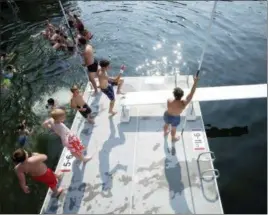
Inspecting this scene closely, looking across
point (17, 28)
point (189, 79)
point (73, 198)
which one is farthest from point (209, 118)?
point (17, 28)

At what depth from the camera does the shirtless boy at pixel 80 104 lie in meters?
9.27

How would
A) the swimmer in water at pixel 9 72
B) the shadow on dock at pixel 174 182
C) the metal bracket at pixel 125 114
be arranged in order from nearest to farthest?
the shadow on dock at pixel 174 182 < the metal bracket at pixel 125 114 < the swimmer in water at pixel 9 72

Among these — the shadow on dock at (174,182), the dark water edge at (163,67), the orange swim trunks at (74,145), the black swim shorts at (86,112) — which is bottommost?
the dark water edge at (163,67)

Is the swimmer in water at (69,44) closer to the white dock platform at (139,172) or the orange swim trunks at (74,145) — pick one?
the white dock platform at (139,172)

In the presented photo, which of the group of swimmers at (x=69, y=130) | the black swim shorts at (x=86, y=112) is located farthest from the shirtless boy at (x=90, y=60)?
the black swim shorts at (x=86, y=112)

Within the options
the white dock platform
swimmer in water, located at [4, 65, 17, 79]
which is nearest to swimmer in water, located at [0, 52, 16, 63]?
swimmer in water, located at [4, 65, 17, 79]

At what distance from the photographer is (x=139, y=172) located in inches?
325

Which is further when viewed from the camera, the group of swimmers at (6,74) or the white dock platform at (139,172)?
the group of swimmers at (6,74)

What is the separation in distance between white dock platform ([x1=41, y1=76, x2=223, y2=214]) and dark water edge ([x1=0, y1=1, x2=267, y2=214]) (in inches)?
48.0

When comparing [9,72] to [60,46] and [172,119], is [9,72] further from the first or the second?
[172,119]

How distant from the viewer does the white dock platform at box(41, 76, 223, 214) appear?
24.5ft

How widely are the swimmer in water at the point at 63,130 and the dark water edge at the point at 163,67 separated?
2031mm

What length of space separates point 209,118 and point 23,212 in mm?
7005

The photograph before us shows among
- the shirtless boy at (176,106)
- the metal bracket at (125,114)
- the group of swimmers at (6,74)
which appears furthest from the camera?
the group of swimmers at (6,74)
